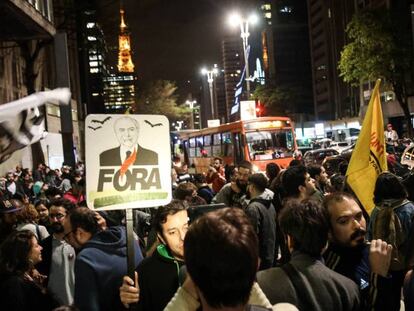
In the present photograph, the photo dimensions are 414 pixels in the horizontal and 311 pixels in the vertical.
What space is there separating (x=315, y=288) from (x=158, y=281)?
1.13 m

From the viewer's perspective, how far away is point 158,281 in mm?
3578

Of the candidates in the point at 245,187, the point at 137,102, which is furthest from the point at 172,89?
the point at 245,187

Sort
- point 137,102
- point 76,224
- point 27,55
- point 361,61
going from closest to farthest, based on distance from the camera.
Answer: point 76,224
point 27,55
point 361,61
point 137,102

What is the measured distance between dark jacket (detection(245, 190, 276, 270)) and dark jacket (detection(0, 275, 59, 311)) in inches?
117

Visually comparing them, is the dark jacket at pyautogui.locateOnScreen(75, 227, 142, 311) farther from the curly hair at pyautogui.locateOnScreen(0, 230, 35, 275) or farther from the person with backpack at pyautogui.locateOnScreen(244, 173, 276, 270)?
the person with backpack at pyautogui.locateOnScreen(244, 173, 276, 270)

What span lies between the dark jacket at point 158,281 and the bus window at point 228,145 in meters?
19.4

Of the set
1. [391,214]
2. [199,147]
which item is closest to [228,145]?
[199,147]

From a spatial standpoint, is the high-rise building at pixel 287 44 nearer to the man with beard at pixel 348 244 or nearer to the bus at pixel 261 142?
the bus at pixel 261 142

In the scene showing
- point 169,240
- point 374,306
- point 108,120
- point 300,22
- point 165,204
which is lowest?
point 374,306

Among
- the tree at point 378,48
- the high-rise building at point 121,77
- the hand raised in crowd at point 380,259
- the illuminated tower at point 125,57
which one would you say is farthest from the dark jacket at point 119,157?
the illuminated tower at point 125,57

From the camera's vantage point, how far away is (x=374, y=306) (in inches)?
125

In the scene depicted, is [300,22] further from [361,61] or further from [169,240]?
[169,240]

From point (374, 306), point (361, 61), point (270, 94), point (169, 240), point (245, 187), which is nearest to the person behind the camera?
point (374, 306)

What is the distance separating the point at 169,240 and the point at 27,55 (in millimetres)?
24457
